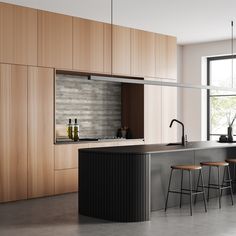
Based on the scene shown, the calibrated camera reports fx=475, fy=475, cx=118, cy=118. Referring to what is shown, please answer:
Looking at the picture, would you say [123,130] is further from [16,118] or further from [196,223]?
[196,223]

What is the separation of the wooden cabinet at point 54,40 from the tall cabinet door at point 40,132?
19 cm

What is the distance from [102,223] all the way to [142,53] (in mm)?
4214

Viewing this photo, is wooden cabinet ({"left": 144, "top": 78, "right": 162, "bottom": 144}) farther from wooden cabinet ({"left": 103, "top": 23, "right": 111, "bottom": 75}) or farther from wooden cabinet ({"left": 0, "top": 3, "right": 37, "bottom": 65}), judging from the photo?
wooden cabinet ({"left": 0, "top": 3, "right": 37, "bottom": 65})

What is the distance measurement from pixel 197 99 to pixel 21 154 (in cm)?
536

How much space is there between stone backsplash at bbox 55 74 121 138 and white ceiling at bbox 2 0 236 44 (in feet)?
3.90

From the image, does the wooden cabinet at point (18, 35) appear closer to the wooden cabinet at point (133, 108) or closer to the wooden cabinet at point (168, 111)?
the wooden cabinet at point (133, 108)

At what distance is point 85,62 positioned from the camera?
7836 millimetres

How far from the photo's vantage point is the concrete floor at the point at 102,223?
196 inches

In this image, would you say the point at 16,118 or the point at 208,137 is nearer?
the point at 16,118

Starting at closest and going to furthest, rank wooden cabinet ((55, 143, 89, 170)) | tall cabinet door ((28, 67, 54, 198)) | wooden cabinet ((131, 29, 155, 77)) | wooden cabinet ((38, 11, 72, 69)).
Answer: tall cabinet door ((28, 67, 54, 198)) < wooden cabinet ((38, 11, 72, 69)) < wooden cabinet ((55, 143, 89, 170)) < wooden cabinet ((131, 29, 155, 77))

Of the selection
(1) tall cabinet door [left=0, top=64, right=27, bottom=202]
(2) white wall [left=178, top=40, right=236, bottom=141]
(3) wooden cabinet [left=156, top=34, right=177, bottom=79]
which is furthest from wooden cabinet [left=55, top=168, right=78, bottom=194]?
(2) white wall [left=178, top=40, right=236, bottom=141]

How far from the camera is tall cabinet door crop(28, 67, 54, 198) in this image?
708cm

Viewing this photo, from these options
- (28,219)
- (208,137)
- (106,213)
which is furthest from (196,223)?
(208,137)

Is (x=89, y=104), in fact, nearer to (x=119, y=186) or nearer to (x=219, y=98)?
(x=119, y=186)
